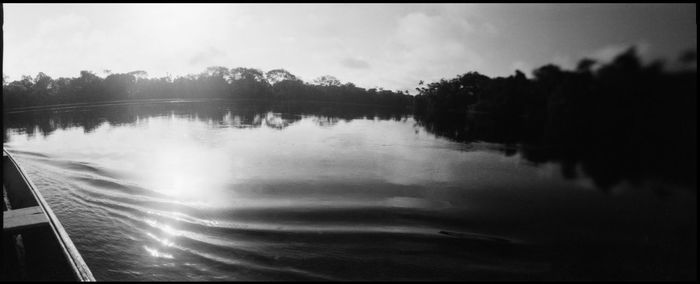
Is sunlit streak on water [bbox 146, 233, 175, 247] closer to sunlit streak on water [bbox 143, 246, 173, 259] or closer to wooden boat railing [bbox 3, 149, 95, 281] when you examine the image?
sunlit streak on water [bbox 143, 246, 173, 259]

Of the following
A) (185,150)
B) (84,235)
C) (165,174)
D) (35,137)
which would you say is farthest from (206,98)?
(84,235)

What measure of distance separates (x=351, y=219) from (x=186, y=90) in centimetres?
9462

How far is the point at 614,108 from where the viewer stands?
27703 mm

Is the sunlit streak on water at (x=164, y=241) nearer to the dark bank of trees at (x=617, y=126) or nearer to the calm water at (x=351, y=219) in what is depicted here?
the calm water at (x=351, y=219)

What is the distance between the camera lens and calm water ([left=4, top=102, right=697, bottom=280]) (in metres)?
6.75

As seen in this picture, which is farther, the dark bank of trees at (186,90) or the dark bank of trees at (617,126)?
the dark bank of trees at (186,90)

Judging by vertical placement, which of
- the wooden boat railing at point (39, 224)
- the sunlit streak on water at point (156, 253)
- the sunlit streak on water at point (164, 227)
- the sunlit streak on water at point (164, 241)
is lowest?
the sunlit streak on water at point (156, 253)

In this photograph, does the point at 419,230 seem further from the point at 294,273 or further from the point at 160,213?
the point at 160,213

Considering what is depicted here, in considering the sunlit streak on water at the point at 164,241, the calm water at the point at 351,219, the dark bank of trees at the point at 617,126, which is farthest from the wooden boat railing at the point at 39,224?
the dark bank of trees at the point at 617,126

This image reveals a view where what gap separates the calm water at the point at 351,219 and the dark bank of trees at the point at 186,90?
192 ft

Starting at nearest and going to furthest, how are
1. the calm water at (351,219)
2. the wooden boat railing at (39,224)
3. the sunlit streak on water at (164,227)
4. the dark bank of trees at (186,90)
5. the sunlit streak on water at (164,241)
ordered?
the wooden boat railing at (39,224)
the calm water at (351,219)
the sunlit streak on water at (164,241)
the sunlit streak on water at (164,227)
the dark bank of trees at (186,90)

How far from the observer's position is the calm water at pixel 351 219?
675cm

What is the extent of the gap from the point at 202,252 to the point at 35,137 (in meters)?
24.6

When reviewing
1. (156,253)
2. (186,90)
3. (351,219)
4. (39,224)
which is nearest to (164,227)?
(156,253)
